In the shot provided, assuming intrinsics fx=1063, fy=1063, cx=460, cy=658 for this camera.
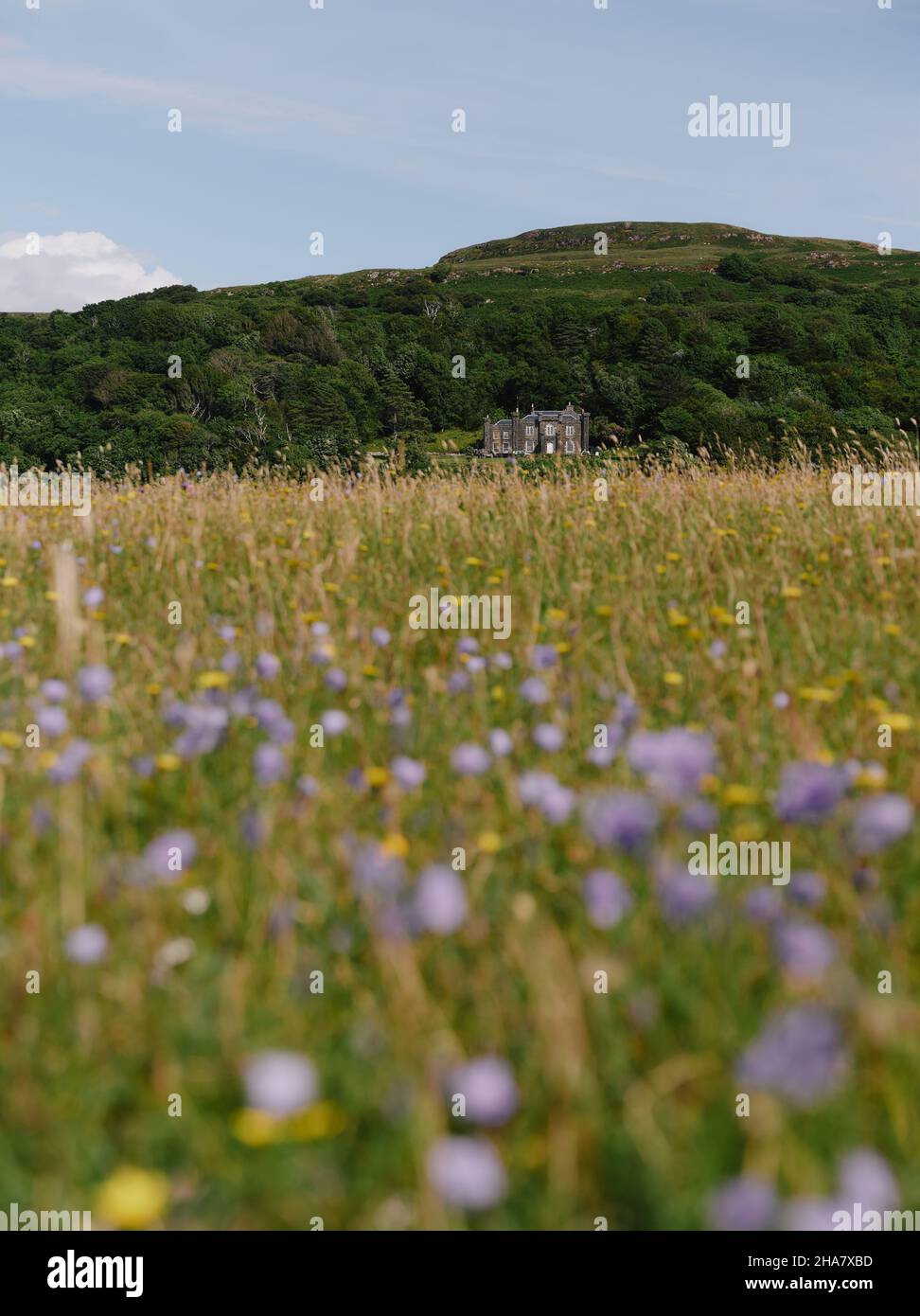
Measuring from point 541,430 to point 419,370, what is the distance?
951 cm

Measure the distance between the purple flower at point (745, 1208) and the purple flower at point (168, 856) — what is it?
47.6 inches

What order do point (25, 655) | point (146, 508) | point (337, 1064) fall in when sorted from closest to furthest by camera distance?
point (337, 1064) < point (25, 655) < point (146, 508)

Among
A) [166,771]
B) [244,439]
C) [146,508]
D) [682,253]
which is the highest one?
[682,253]

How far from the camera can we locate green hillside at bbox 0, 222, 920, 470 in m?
53.6

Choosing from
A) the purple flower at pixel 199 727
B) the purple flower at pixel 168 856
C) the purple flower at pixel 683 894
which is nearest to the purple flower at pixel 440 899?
the purple flower at pixel 683 894

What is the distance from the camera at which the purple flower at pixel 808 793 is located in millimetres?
1851

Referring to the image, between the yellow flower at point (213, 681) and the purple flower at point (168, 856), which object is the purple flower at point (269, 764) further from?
the yellow flower at point (213, 681)

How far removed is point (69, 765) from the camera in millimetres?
2332

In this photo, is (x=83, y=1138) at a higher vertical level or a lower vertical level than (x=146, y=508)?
lower

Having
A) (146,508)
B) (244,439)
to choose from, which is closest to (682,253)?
(244,439)

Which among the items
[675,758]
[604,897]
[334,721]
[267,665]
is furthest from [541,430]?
[604,897]

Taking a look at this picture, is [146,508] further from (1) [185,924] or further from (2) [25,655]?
(1) [185,924]

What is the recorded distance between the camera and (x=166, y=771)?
269 centimetres
